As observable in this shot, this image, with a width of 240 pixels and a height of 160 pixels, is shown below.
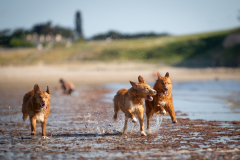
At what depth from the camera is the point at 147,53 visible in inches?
3162

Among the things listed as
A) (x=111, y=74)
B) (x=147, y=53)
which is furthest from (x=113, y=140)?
(x=147, y=53)

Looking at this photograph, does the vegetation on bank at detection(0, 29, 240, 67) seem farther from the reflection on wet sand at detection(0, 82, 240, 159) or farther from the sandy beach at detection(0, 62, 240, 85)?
the reflection on wet sand at detection(0, 82, 240, 159)

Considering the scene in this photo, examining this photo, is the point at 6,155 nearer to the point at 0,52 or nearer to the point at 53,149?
the point at 53,149

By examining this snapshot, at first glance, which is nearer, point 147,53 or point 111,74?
point 111,74

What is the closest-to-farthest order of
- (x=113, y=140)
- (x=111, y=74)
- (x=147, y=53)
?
(x=113, y=140) → (x=111, y=74) → (x=147, y=53)

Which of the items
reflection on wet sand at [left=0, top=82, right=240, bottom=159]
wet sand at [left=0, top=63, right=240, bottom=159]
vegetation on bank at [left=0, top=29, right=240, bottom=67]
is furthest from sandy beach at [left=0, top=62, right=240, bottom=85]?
reflection on wet sand at [left=0, top=82, right=240, bottom=159]

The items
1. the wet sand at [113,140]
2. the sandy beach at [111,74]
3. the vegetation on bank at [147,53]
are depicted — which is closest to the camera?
the wet sand at [113,140]

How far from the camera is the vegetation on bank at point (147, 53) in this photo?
63.3 metres

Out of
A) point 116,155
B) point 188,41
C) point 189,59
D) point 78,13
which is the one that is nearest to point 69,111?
point 116,155

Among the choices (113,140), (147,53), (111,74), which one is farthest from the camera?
(147,53)

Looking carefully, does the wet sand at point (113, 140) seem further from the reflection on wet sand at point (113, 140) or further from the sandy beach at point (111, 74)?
the sandy beach at point (111, 74)

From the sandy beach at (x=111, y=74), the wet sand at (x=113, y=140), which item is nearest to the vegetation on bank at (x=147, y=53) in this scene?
the sandy beach at (x=111, y=74)

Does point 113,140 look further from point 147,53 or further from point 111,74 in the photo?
point 147,53

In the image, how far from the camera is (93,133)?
36.5 feet
